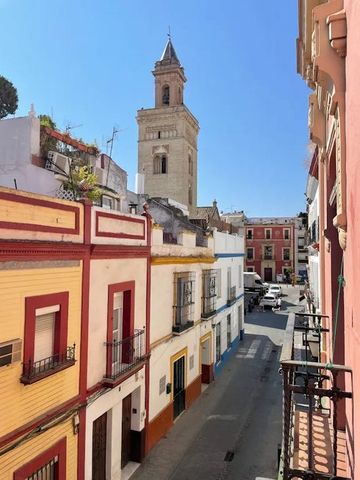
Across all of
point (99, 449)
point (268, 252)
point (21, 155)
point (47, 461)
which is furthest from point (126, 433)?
point (268, 252)

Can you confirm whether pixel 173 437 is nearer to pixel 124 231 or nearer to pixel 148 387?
pixel 148 387

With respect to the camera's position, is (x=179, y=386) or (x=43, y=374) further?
(x=179, y=386)

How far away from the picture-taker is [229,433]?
46.5ft

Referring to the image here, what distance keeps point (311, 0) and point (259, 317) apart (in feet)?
109

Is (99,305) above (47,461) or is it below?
above

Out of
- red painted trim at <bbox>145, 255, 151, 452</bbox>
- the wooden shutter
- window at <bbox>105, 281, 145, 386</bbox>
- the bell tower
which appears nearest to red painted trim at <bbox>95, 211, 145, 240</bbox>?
red painted trim at <bbox>145, 255, 151, 452</bbox>

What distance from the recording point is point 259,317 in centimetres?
3575

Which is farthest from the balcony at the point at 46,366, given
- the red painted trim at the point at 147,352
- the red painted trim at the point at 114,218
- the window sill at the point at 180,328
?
the window sill at the point at 180,328

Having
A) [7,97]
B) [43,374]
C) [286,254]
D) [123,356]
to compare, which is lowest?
[123,356]

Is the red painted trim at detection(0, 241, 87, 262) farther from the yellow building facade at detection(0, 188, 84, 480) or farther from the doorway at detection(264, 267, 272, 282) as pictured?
the doorway at detection(264, 267, 272, 282)

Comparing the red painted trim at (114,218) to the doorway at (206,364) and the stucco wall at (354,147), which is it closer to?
the stucco wall at (354,147)

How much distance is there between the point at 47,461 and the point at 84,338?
8.34ft

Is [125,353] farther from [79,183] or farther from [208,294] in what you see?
[208,294]

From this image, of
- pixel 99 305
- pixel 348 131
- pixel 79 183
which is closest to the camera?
pixel 348 131
